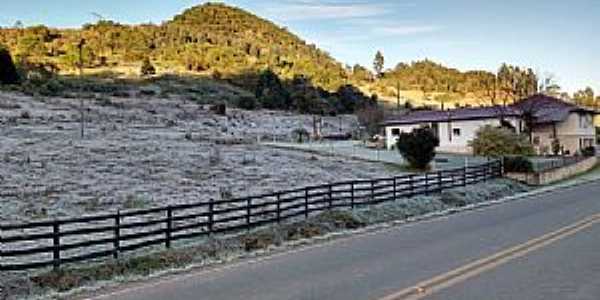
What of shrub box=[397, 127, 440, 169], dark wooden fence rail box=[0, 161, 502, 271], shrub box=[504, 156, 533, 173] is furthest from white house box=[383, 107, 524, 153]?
dark wooden fence rail box=[0, 161, 502, 271]

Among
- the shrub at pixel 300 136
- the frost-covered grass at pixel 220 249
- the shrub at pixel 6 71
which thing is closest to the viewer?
the frost-covered grass at pixel 220 249

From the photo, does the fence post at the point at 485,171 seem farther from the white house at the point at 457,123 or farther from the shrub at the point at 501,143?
the white house at the point at 457,123

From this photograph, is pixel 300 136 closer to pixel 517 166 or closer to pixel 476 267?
pixel 517 166

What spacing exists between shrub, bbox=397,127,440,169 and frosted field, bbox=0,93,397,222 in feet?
6.04

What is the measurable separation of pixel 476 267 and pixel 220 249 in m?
6.51

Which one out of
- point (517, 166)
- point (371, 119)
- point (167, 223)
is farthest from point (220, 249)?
point (371, 119)

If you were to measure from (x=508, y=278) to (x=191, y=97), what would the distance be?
94657mm

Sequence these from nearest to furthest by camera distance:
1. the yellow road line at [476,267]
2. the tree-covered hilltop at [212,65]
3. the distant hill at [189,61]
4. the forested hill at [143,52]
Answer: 1. the yellow road line at [476,267]
2. the tree-covered hilltop at [212,65]
3. the distant hill at [189,61]
4. the forested hill at [143,52]

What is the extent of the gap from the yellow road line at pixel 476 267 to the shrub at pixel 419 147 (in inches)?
1164

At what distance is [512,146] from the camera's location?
5397 centimetres

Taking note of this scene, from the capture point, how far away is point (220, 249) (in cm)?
1705

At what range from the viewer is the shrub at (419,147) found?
4828 cm

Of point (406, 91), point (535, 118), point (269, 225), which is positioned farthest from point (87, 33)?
point (269, 225)

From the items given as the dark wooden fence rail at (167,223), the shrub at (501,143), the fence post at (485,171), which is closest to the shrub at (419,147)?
the fence post at (485,171)
